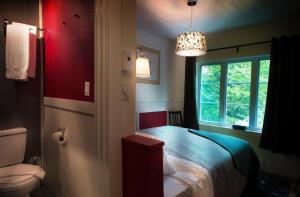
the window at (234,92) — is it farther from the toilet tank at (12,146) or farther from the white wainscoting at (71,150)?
the toilet tank at (12,146)

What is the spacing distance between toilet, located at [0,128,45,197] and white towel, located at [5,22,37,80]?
2.00 feet

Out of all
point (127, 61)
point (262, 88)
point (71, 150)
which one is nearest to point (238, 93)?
point (262, 88)

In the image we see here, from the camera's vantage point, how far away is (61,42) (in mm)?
1676

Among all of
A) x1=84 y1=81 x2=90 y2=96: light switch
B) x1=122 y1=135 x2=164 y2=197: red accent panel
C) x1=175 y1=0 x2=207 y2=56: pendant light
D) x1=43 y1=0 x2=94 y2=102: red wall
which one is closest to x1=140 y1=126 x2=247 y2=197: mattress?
x1=122 y1=135 x2=164 y2=197: red accent panel

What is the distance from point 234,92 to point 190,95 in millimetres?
870

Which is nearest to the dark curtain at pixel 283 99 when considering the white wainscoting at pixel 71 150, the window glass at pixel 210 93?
the window glass at pixel 210 93

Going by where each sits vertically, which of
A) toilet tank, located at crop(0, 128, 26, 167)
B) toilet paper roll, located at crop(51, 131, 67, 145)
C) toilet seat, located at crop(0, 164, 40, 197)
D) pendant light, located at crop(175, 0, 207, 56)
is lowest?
toilet seat, located at crop(0, 164, 40, 197)

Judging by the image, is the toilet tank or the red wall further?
the toilet tank

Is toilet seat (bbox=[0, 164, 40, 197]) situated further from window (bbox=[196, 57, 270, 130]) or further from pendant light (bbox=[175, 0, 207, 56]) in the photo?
window (bbox=[196, 57, 270, 130])

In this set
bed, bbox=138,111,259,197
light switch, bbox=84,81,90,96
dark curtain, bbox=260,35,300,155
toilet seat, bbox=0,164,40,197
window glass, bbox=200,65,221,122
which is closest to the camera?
light switch, bbox=84,81,90,96

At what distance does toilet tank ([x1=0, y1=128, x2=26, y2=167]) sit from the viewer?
1.82m

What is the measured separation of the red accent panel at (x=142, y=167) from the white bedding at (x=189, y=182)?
266 mm

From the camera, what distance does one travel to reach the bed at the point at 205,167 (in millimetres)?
1370

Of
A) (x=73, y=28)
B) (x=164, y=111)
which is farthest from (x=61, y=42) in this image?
(x=164, y=111)
